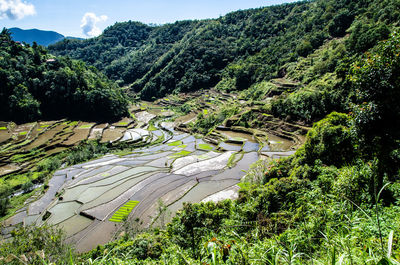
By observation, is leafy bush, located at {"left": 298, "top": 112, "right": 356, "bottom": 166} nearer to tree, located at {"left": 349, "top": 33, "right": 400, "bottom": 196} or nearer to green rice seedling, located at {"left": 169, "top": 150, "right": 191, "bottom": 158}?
tree, located at {"left": 349, "top": 33, "right": 400, "bottom": 196}

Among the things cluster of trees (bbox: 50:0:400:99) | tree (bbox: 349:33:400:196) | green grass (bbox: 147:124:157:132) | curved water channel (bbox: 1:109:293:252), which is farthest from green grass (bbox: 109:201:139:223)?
cluster of trees (bbox: 50:0:400:99)

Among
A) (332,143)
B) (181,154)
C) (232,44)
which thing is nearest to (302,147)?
(332,143)

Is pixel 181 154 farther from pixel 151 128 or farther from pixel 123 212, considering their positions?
pixel 151 128

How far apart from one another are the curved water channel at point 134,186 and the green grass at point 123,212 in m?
0.07

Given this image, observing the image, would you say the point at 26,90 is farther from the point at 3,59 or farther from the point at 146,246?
the point at 146,246

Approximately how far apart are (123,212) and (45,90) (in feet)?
155

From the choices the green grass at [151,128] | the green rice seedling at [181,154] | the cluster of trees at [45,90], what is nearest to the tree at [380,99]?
the green rice seedling at [181,154]

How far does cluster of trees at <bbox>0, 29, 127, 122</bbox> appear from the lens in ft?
137

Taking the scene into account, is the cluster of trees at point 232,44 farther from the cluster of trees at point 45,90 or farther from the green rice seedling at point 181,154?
the cluster of trees at point 45,90

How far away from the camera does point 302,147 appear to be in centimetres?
1320

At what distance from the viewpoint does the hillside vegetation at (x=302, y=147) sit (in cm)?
402

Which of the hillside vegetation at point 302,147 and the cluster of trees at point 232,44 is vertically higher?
the cluster of trees at point 232,44

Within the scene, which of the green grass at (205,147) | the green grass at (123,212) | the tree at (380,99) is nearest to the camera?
the tree at (380,99)

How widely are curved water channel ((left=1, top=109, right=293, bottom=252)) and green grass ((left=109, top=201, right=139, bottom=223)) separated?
74 millimetres
